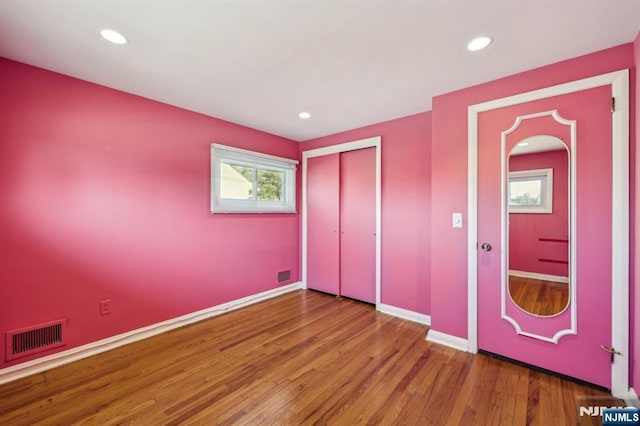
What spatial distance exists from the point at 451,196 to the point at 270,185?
251cm

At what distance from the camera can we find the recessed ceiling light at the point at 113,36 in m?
1.67

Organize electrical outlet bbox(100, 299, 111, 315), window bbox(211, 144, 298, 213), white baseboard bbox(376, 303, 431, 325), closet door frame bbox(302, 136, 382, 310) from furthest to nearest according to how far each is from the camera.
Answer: closet door frame bbox(302, 136, 382, 310), window bbox(211, 144, 298, 213), white baseboard bbox(376, 303, 431, 325), electrical outlet bbox(100, 299, 111, 315)

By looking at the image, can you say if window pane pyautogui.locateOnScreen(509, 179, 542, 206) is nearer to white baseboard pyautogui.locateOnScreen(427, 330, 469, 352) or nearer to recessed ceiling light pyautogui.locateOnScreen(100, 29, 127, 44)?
white baseboard pyautogui.locateOnScreen(427, 330, 469, 352)

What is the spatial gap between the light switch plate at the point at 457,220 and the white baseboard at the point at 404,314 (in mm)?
1186

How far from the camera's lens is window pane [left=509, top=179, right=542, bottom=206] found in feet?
6.94

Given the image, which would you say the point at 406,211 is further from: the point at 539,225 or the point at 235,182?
the point at 235,182

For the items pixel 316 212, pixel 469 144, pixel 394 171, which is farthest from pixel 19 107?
pixel 469 144

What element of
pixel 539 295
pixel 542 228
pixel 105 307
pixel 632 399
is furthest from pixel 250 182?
pixel 632 399

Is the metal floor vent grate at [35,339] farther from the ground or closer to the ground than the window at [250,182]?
closer to the ground

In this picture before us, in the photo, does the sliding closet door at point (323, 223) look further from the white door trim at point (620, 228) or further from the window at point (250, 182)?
the white door trim at point (620, 228)

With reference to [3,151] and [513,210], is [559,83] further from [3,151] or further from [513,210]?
[3,151]

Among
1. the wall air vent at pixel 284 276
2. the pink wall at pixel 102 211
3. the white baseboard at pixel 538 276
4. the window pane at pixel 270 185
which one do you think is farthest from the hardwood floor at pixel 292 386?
the window pane at pixel 270 185

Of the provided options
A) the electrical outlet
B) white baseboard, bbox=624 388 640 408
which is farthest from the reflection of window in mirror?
the electrical outlet

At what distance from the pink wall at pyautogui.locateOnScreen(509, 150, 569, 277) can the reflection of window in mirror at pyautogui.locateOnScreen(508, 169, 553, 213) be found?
0.03 m
